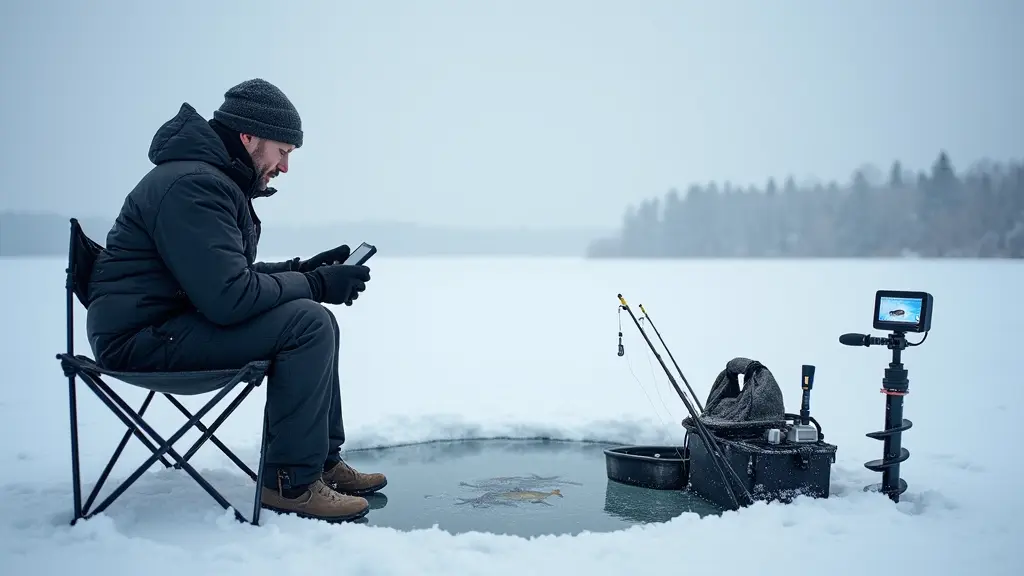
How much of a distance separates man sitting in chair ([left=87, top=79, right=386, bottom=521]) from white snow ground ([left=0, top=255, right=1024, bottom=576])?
268mm

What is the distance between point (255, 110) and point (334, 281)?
23.2 inches

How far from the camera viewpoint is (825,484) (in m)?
2.74

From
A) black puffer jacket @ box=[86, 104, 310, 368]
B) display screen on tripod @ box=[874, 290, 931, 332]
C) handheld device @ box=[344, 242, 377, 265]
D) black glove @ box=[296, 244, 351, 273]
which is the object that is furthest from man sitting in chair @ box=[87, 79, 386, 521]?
display screen on tripod @ box=[874, 290, 931, 332]

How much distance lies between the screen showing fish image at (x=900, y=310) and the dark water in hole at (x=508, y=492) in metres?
0.92

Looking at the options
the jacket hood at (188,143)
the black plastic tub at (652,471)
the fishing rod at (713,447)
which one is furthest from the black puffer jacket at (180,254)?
the black plastic tub at (652,471)

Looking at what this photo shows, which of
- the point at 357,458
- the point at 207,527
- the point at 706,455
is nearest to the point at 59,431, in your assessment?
the point at 357,458

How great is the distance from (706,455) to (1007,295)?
13.6m

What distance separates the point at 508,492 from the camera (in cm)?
301

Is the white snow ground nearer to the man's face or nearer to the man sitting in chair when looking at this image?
the man sitting in chair

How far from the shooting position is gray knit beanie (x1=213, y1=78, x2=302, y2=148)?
7.98 feet

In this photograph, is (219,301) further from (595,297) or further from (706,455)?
(595,297)

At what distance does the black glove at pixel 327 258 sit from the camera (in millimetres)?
2766

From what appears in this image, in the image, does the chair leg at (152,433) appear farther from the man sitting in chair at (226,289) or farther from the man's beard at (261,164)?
the man's beard at (261,164)

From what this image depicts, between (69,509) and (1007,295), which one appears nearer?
(69,509)
